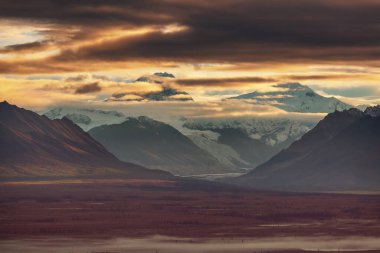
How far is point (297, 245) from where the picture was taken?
19525 centimetres

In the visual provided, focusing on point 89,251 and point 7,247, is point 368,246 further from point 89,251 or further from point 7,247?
point 7,247

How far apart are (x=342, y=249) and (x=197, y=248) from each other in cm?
2298

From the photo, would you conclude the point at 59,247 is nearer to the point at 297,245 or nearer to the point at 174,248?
the point at 174,248

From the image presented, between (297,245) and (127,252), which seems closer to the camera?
(127,252)

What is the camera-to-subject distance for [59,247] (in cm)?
19275

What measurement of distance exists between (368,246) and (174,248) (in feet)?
103

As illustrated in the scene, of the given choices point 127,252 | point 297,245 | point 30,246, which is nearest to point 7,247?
point 30,246

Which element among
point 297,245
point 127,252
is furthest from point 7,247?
point 297,245

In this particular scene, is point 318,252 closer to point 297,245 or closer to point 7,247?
point 297,245

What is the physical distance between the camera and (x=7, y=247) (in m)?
191

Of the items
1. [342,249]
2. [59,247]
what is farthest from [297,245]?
[59,247]

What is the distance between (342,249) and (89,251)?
3979cm

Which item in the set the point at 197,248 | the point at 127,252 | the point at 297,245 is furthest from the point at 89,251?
the point at 297,245

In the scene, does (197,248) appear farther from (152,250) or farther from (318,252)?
(318,252)
